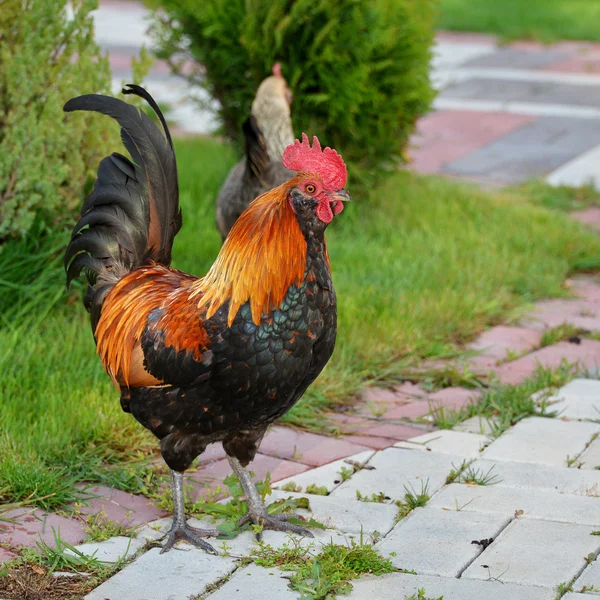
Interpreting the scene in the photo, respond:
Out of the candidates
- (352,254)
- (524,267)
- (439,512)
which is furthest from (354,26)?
(439,512)

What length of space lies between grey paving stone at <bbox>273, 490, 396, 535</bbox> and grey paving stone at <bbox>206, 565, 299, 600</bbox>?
423mm

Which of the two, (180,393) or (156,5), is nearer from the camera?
(180,393)

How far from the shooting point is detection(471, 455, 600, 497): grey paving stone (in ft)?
13.9

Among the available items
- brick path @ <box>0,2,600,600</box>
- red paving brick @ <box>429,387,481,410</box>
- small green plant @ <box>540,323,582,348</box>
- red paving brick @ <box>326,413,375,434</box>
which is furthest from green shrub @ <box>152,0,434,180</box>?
red paving brick @ <box>326,413,375,434</box>

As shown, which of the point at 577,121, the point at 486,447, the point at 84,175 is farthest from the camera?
the point at 577,121

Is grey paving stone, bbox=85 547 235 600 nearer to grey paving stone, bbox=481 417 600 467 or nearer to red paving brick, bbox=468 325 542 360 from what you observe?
grey paving stone, bbox=481 417 600 467

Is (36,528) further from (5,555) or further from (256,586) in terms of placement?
(256,586)

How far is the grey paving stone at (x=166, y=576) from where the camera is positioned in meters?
3.52

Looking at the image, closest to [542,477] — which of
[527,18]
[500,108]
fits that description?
[500,108]

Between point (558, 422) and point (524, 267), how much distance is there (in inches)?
94.0

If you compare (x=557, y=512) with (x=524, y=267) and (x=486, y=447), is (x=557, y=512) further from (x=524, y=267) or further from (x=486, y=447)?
(x=524, y=267)

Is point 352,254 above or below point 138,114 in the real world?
below

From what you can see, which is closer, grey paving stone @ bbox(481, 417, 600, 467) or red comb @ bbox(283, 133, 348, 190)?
red comb @ bbox(283, 133, 348, 190)

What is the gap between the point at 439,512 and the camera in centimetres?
407
